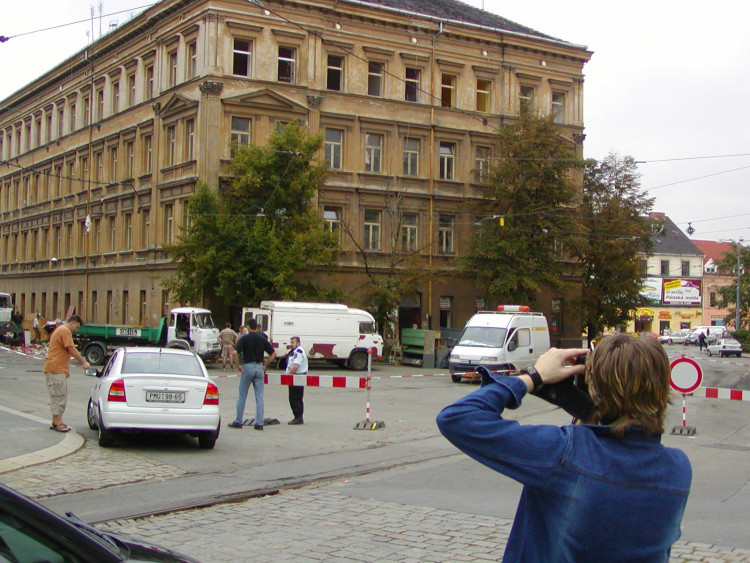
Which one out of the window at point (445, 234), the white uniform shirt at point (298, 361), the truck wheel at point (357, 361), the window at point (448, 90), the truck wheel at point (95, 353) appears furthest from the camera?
the window at point (448, 90)

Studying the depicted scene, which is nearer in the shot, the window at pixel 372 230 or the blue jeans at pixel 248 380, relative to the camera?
the blue jeans at pixel 248 380

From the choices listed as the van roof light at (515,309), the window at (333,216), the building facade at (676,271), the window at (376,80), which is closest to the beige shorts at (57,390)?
the van roof light at (515,309)

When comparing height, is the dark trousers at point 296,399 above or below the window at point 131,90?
below

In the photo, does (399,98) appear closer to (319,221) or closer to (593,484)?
(319,221)

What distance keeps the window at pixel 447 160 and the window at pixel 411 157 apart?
142 centimetres

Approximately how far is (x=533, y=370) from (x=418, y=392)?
23024 millimetres

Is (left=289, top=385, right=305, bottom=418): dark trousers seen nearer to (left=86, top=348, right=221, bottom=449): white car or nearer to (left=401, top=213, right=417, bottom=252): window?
→ (left=86, top=348, right=221, bottom=449): white car

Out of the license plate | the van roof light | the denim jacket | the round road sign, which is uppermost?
the van roof light

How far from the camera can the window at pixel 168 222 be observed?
43891mm

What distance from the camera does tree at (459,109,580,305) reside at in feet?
142

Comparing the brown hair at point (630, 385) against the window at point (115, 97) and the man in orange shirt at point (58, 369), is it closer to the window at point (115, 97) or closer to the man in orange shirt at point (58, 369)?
the man in orange shirt at point (58, 369)

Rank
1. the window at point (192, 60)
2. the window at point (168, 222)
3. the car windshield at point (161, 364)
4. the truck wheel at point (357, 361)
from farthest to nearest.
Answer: the window at point (168, 222), the window at point (192, 60), the truck wheel at point (357, 361), the car windshield at point (161, 364)

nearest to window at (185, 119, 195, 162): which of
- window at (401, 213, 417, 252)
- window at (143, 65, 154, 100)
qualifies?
window at (143, 65, 154, 100)

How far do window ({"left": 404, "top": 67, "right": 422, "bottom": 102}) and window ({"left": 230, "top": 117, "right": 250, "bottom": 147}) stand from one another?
8960 mm
